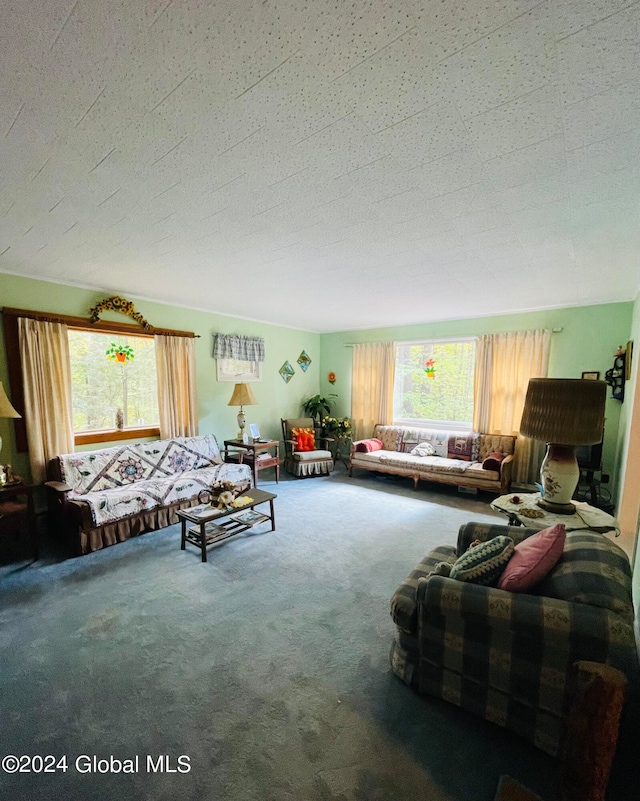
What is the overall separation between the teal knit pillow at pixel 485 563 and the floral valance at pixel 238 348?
4.09 metres

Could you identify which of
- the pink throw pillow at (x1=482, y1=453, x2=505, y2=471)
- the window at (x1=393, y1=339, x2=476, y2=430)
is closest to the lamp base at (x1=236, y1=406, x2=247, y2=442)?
the window at (x1=393, y1=339, x2=476, y2=430)

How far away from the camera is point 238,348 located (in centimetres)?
499

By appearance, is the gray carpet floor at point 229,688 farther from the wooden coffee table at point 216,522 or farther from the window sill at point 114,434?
the window sill at point 114,434

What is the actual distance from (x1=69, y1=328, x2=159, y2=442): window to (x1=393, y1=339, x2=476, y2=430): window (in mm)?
3769

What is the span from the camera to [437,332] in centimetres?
525

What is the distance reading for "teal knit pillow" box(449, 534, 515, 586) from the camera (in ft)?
4.76

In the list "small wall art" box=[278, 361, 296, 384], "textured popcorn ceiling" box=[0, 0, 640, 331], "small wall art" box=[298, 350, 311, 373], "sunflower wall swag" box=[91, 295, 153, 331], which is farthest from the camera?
"small wall art" box=[298, 350, 311, 373]

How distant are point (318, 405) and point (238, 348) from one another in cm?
187

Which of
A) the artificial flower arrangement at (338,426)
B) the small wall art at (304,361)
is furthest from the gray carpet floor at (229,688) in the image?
the small wall art at (304,361)

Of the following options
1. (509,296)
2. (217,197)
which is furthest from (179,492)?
(509,296)

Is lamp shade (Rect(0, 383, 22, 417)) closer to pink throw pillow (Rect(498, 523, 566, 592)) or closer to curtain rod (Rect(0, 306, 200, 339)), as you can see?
curtain rod (Rect(0, 306, 200, 339))

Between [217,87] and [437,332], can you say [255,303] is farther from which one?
[217,87]

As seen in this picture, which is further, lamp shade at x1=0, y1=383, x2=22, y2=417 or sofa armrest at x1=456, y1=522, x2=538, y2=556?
lamp shade at x1=0, y1=383, x2=22, y2=417

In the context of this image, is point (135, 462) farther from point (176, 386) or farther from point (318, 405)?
point (318, 405)
